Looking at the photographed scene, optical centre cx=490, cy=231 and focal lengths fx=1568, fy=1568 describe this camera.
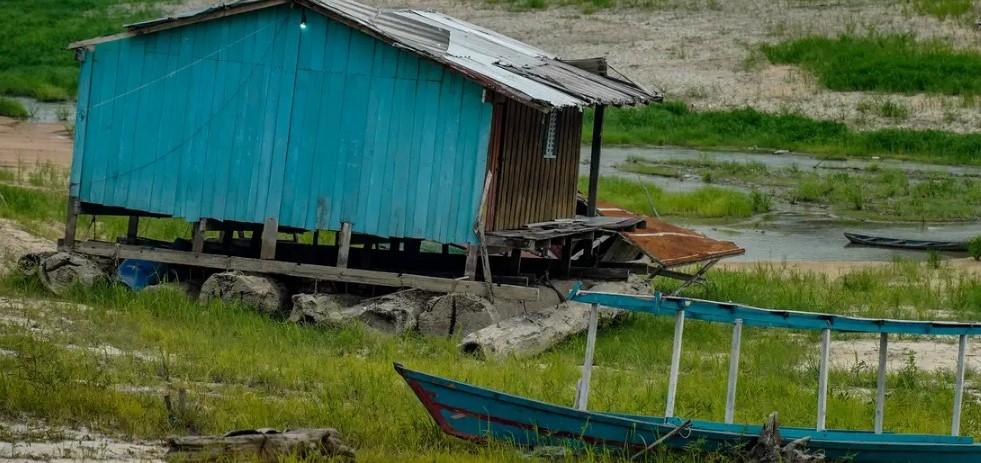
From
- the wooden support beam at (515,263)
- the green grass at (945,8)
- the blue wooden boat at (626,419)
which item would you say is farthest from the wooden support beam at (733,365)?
the green grass at (945,8)

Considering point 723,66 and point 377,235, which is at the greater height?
point 723,66

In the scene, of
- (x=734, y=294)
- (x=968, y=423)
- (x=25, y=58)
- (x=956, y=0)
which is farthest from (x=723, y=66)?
(x=968, y=423)

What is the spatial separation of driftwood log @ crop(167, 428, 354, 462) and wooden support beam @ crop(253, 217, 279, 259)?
249 inches

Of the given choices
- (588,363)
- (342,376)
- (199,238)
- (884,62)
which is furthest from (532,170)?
(884,62)

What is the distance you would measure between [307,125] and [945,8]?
97.4 ft

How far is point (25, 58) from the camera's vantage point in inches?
1706

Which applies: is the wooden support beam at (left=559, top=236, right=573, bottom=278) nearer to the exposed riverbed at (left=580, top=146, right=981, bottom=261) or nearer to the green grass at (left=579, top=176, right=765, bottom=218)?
the exposed riverbed at (left=580, top=146, right=981, bottom=261)

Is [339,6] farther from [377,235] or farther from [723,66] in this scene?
[723,66]

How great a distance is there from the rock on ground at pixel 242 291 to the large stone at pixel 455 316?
164cm

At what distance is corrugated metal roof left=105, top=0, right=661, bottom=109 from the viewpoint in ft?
52.3

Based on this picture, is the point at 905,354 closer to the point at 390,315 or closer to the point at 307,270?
the point at 390,315

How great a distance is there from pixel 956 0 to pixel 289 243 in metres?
29.3

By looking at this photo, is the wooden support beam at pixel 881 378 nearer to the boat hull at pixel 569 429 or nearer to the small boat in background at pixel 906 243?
the boat hull at pixel 569 429

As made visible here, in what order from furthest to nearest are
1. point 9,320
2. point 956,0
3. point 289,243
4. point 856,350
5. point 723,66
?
point 956,0, point 723,66, point 289,243, point 856,350, point 9,320
